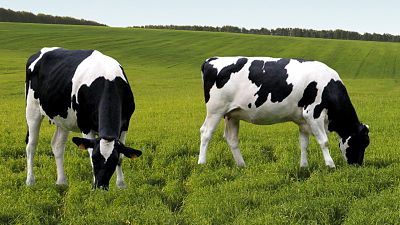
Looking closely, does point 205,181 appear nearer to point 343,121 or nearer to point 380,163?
point 343,121

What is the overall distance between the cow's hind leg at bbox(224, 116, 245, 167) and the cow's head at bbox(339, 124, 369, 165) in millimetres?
2001

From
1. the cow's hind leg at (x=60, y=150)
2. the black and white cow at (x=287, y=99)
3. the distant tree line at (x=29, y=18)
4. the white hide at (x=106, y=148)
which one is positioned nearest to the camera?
the white hide at (x=106, y=148)

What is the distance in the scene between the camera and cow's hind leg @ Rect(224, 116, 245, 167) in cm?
1002

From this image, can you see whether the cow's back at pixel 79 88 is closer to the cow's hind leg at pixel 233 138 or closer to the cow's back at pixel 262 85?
the cow's back at pixel 262 85

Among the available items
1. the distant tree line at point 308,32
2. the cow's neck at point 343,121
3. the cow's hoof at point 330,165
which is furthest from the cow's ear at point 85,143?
the distant tree line at point 308,32

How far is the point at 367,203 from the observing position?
7.00m

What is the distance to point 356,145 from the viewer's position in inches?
374

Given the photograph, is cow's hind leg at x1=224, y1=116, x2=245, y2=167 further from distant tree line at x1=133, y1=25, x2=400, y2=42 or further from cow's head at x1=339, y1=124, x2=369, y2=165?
distant tree line at x1=133, y1=25, x2=400, y2=42

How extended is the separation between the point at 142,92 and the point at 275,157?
19.5 m

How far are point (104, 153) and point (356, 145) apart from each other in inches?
195

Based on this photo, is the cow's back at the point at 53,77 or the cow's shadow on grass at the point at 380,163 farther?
the cow's shadow on grass at the point at 380,163

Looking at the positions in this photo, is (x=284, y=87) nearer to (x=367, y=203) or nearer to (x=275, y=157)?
(x=275, y=157)

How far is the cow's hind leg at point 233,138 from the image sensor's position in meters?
10.0

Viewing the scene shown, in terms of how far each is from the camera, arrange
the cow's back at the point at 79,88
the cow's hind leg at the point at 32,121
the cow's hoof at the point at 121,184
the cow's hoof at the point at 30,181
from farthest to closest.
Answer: the cow's hind leg at the point at 32,121
the cow's hoof at the point at 30,181
the cow's hoof at the point at 121,184
the cow's back at the point at 79,88
